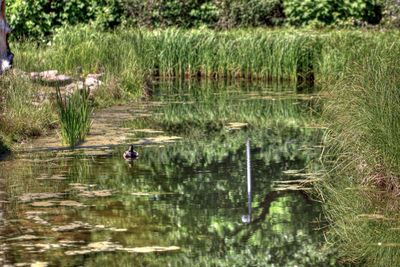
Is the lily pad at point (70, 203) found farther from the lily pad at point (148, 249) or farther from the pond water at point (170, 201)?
the lily pad at point (148, 249)

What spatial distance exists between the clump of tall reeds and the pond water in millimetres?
265

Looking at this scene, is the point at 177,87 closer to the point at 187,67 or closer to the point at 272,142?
the point at 187,67

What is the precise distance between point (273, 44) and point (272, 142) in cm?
923

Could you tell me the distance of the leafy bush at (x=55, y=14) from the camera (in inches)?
874

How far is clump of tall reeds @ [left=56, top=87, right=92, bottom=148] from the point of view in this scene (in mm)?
8617

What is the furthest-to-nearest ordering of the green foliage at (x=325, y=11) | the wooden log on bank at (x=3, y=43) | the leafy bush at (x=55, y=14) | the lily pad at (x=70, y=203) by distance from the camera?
the green foliage at (x=325, y=11) → the leafy bush at (x=55, y=14) → the wooden log on bank at (x=3, y=43) → the lily pad at (x=70, y=203)

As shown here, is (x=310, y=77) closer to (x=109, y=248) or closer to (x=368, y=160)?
(x=368, y=160)

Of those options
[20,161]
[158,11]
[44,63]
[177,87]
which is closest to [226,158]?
[20,161]

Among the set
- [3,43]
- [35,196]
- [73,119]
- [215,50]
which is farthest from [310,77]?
[35,196]

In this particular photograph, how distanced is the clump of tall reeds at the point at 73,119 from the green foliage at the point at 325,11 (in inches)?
580

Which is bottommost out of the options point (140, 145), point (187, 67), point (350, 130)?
point (187, 67)

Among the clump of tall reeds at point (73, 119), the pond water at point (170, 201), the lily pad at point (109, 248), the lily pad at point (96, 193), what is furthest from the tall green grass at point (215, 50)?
the lily pad at point (109, 248)

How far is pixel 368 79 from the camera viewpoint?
672 centimetres

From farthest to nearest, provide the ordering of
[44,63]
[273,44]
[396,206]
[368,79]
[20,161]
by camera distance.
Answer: [273,44]
[44,63]
[20,161]
[368,79]
[396,206]
